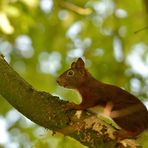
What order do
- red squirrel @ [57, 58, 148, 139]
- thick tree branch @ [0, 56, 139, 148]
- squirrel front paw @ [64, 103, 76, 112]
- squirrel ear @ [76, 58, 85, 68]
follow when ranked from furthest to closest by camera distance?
squirrel ear @ [76, 58, 85, 68] < red squirrel @ [57, 58, 148, 139] < squirrel front paw @ [64, 103, 76, 112] < thick tree branch @ [0, 56, 139, 148]

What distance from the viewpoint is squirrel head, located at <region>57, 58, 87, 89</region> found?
489 cm

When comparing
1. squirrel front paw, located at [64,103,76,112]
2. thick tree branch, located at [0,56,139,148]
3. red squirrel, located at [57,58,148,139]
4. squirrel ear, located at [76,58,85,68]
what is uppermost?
squirrel ear, located at [76,58,85,68]

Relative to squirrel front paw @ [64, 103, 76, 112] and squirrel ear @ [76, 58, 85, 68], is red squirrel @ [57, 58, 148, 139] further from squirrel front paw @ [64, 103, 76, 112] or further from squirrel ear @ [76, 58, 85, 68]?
squirrel ear @ [76, 58, 85, 68]

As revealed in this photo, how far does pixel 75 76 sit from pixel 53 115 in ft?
4.42

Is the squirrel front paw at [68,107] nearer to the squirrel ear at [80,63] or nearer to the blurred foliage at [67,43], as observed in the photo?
the squirrel ear at [80,63]

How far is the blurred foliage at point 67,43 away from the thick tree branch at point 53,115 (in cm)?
315

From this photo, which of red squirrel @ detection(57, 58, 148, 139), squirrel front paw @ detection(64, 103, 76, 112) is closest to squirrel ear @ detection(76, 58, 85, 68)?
red squirrel @ detection(57, 58, 148, 139)

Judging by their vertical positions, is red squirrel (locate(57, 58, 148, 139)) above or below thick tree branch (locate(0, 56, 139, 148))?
above

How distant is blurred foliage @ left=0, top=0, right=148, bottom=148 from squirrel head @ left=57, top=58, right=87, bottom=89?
1.94 m

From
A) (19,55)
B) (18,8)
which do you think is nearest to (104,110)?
(18,8)

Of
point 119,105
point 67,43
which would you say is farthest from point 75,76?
point 67,43

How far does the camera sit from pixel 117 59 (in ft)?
25.6

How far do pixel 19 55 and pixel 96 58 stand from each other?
1556 mm

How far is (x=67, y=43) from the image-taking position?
8375mm
